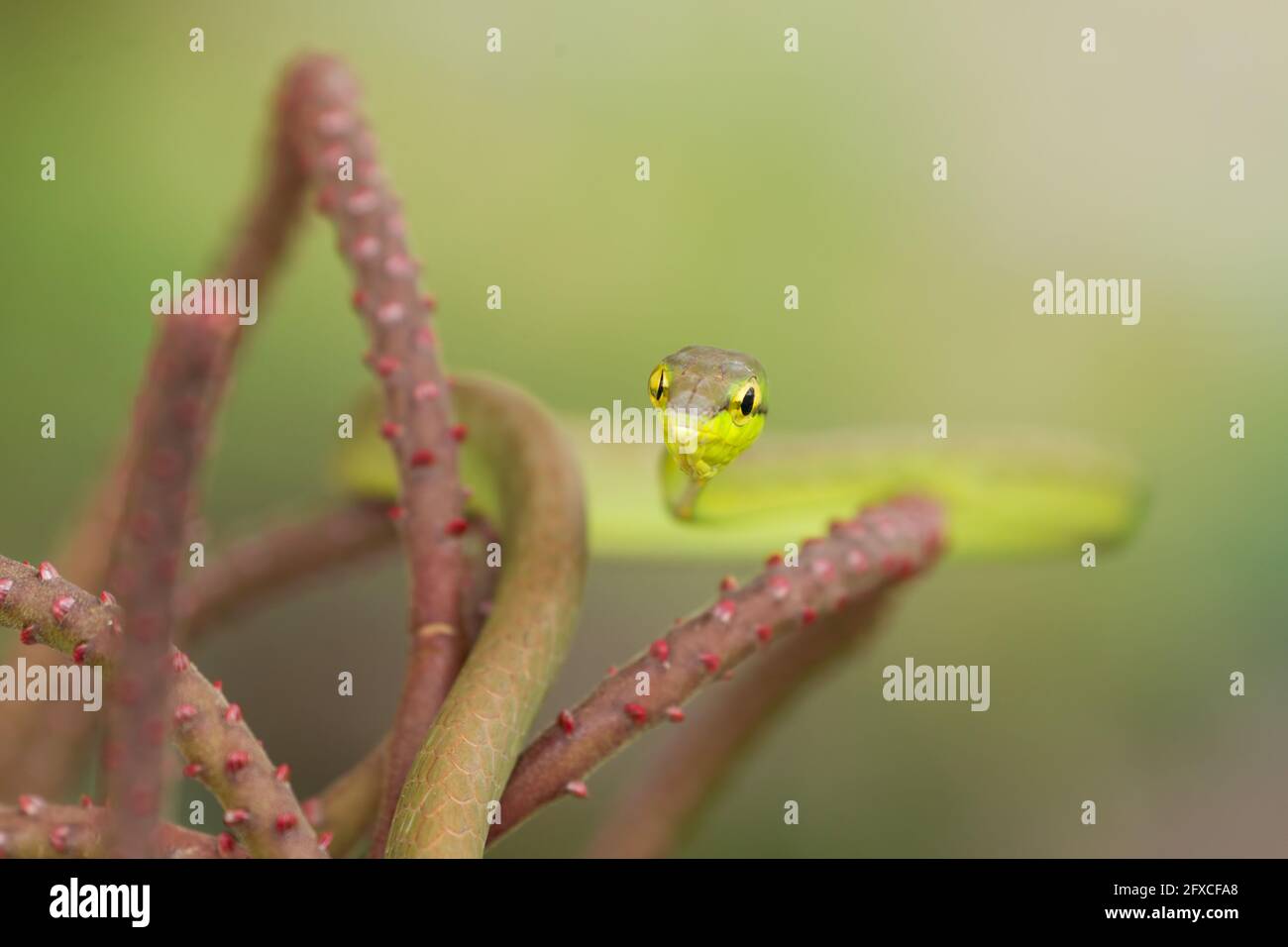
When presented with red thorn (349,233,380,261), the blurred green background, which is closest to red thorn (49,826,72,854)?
red thorn (349,233,380,261)

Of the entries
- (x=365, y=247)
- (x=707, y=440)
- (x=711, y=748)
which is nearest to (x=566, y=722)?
(x=707, y=440)

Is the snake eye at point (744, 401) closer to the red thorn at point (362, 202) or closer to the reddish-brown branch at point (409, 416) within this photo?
the reddish-brown branch at point (409, 416)

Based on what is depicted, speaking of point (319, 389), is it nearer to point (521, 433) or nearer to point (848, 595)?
point (521, 433)

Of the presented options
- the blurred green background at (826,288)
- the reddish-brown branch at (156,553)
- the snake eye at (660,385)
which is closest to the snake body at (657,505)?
the snake eye at (660,385)

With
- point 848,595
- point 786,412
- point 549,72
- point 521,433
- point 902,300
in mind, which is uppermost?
point 549,72
